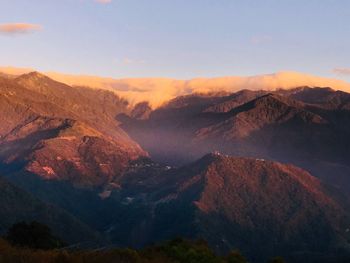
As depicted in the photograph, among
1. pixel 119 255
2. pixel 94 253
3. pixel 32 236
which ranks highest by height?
pixel 94 253

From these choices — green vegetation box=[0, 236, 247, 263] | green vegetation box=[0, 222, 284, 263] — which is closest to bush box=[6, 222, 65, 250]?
green vegetation box=[0, 222, 284, 263]

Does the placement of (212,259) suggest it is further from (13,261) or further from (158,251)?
(13,261)

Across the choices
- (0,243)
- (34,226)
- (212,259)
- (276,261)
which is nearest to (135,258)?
(0,243)

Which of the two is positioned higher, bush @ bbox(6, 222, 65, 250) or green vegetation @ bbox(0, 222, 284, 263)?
green vegetation @ bbox(0, 222, 284, 263)

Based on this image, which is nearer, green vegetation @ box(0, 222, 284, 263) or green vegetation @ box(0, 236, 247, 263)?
green vegetation @ box(0, 236, 247, 263)

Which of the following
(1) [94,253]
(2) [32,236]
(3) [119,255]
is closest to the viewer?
(1) [94,253]

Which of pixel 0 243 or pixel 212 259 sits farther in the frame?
pixel 212 259

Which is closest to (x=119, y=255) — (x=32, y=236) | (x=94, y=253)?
(x=94, y=253)

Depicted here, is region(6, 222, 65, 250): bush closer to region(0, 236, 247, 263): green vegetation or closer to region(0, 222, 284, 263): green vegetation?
region(0, 222, 284, 263): green vegetation

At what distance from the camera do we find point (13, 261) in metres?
66.1

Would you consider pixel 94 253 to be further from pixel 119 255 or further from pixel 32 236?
pixel 32 236

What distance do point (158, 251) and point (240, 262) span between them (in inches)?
414

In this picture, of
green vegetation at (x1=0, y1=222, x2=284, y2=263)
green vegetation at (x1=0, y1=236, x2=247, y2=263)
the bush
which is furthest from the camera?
the bush

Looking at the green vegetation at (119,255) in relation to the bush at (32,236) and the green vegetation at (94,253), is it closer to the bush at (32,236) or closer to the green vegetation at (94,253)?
the green vegetation at (94,253)
